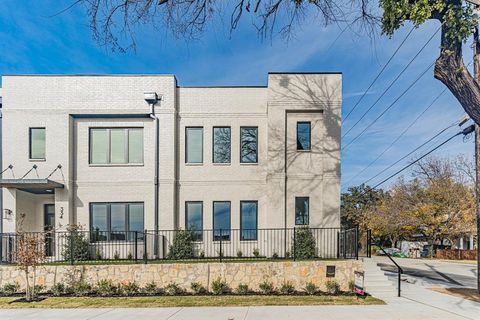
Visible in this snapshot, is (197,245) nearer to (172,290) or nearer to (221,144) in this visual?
(172,290)

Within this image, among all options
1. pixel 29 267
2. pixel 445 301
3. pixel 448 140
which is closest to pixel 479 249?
pixel 445 301

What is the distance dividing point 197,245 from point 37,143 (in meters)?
8.26

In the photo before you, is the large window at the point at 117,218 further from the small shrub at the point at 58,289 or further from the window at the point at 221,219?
the small shrub at the point at 58,289

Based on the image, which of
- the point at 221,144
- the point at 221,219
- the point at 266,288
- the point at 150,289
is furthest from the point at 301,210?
the point at 150,289

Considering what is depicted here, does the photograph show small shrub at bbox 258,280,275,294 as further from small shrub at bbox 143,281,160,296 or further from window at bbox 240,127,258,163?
window at bbox 240,127,258,163

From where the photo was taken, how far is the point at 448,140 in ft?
45.6

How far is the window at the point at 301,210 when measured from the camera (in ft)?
48.0

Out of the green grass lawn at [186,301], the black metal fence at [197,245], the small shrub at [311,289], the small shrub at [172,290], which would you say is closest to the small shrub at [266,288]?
the green grass lawn at [186,301]

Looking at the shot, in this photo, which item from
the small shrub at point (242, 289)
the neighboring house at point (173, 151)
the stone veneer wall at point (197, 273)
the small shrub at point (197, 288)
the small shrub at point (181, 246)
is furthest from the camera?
the neighboring house at point (173, 151)

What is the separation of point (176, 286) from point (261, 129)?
771 cm

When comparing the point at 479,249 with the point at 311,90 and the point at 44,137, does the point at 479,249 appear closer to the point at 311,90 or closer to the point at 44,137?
the point at 311,90

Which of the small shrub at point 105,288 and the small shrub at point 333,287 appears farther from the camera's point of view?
the small shrub at point 333,287

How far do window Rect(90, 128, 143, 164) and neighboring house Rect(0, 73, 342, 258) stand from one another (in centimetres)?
4

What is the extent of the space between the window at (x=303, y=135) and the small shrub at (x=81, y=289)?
32.1ft
